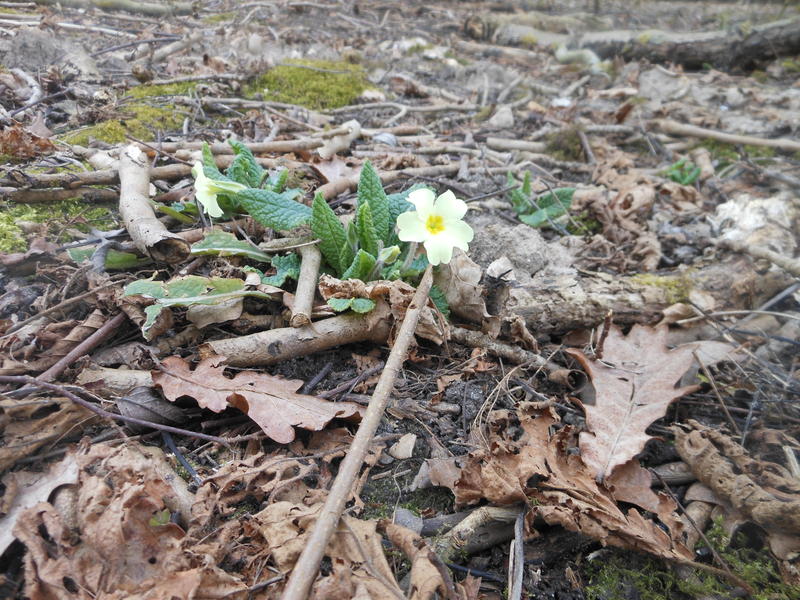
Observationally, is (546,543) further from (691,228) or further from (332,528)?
(691,228)

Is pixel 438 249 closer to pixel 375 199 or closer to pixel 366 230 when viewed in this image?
pixel 366 230

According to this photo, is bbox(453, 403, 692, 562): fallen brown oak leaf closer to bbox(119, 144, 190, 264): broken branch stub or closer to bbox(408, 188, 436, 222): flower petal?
bbox(408, 188, 436, 222): flower petal

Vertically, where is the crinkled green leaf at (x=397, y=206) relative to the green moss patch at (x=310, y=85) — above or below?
below

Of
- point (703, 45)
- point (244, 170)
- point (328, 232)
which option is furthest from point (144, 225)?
point (703, 45)

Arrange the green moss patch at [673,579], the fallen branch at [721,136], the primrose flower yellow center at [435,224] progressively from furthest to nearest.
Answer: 1. the fallen branch at [721,136]
2. the primrose flower yellow center at [435,224]
3. the green moss patch at [673,579]

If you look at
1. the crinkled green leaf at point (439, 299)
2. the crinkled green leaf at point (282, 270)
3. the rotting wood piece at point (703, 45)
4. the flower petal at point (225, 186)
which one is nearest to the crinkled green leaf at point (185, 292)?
the crinkled green leaf at point (282, 270)

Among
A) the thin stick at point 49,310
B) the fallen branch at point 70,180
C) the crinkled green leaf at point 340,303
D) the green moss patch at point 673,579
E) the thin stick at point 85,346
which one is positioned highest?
the fallen branch at point 70,180

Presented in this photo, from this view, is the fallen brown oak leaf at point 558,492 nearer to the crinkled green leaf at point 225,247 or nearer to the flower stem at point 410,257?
the flower stem at point 410,257
